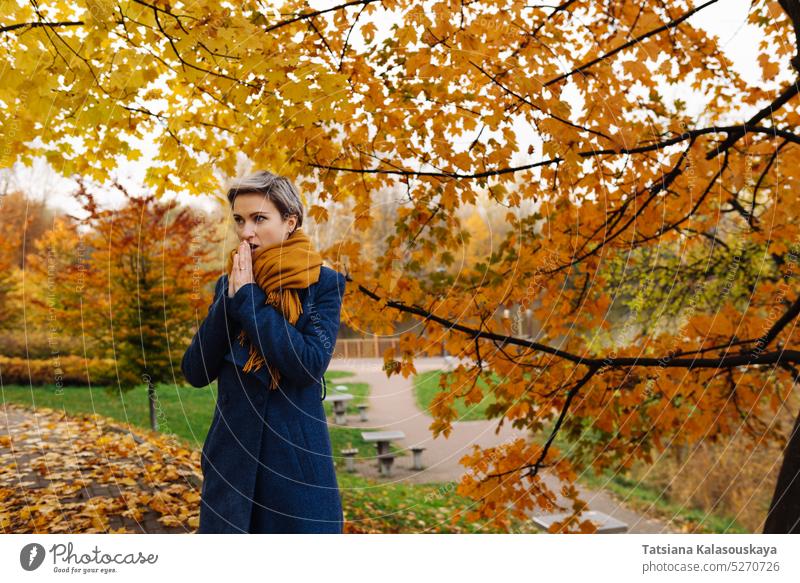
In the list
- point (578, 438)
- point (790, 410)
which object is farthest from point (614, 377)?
point (790, 410)

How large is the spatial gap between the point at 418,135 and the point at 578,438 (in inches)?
80.5

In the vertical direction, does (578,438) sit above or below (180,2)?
below

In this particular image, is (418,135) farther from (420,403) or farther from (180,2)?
(420,403)

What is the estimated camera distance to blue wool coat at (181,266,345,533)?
84.2 inches

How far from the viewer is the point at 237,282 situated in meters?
2.16

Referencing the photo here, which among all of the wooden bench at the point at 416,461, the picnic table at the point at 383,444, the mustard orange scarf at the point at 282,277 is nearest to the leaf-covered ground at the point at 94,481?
the picnic table at the point at 383,444

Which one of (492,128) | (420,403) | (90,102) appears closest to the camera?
(90,102)

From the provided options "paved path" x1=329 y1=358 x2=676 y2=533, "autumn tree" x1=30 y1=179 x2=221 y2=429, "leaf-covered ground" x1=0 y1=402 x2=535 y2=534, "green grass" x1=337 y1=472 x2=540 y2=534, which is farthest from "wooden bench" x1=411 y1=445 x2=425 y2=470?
"autumn tree" x1=30 y1=179 x2=221 y2=429

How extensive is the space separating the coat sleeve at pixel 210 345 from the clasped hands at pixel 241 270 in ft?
0.14

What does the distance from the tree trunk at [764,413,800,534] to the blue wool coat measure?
2.74 meters

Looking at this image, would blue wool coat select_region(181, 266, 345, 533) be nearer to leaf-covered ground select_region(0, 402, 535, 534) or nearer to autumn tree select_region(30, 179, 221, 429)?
leaf-covered ground select_region(0, 402, 535, 534)
